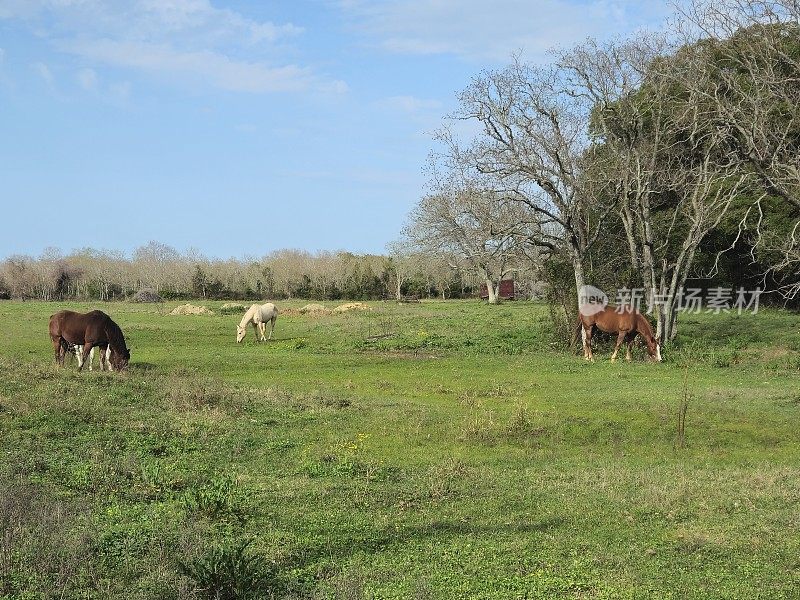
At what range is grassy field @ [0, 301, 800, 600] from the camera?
571 cm

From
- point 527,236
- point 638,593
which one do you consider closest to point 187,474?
point 638,593

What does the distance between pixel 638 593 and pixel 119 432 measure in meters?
7.86

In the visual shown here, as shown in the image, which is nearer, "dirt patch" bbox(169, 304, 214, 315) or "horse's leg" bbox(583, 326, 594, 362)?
"horse's leg" bbox(583, 326, 594, 362)

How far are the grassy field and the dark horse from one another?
75 cm

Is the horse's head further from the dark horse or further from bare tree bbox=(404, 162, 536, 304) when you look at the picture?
bare tree bbox=(404, 162, 536, 304)

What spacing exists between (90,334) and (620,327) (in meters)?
14.7

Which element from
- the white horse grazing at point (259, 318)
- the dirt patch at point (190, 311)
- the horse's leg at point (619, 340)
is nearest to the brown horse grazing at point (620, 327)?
the horse's leg at point (619, 340)

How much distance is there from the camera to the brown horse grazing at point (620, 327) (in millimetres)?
22359

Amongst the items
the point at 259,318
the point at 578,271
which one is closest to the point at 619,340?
the point at 578,271

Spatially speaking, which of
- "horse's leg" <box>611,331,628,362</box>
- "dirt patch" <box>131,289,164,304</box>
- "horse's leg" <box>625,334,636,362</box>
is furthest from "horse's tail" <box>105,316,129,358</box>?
"dirt patch" <box>131,289,164,304</box>

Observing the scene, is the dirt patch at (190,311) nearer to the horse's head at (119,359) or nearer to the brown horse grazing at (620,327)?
the horse's head at (119,359)

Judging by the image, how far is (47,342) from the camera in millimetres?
25844

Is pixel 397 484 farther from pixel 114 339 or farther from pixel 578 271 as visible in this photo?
pixel 578 271

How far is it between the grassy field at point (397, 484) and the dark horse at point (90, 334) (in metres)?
0.75
